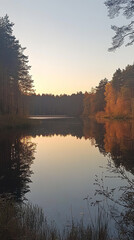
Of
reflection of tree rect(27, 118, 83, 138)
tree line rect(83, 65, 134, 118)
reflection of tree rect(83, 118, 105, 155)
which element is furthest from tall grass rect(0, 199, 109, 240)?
tree line rect(83, 65, 134, 118)

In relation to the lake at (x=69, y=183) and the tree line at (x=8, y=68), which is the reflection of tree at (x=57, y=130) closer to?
the tree line at (x=8, y=68)

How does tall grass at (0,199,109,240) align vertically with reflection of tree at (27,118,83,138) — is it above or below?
above

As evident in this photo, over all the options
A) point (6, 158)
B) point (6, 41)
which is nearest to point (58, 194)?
point (6, 158)

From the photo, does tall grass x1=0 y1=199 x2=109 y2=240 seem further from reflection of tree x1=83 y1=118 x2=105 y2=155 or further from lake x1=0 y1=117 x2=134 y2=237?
reflection of tree x1=83 y1=118 x2=105 y2=155

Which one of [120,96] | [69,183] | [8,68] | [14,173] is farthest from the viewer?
[120,96]

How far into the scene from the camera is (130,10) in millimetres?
8484

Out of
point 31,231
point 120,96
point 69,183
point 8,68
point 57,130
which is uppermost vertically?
point 8,68

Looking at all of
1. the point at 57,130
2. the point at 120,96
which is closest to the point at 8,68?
the point at 57,130

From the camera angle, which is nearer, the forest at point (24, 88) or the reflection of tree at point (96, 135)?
the reflection of tree at point (96, 135)

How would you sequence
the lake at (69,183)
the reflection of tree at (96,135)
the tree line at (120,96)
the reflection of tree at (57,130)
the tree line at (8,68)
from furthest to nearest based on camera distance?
the tree line at (120,96), the tree line at (8,68), the reflection of tree at (57,130), the reflection of tree at (96,135), the lake at (69,183)

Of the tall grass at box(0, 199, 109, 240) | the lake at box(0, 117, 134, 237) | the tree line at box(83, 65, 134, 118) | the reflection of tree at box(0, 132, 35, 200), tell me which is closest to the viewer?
the tall grass at box(0, 199, 109, 240)

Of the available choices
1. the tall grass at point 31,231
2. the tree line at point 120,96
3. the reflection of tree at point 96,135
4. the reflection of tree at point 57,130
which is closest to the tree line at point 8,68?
the reflection of tree at point 57,130

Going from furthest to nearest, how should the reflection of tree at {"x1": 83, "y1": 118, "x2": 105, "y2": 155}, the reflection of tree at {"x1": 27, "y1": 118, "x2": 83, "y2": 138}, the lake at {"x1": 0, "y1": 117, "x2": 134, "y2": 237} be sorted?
the reflection of tree at {"x1": 27, "y1": 118, "x2": 83, "y2": 138}, the reflection of tree at {"x1": 83, "y1": 118, "x2": 105, "y2": 155}, the lake at {"x1": 0, "y1": 117, "x2": 134, "y2": 237}

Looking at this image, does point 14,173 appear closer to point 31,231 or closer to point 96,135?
point 31,231
